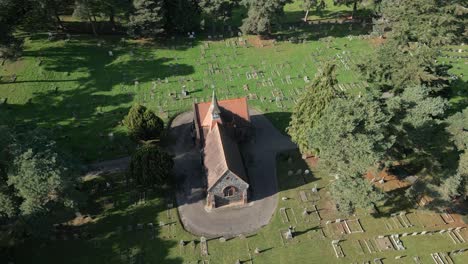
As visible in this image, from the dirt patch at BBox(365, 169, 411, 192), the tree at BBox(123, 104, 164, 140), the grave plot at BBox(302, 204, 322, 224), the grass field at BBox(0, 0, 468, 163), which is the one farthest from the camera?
the grass field at BBox(0, 0, 468, 163)

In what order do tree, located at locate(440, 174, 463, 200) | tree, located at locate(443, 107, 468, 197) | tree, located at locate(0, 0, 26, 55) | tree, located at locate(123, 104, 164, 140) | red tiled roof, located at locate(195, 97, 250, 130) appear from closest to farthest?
tree, located at locate(440, 174, 463, 200) → tree, located at locate(443, 107, 468, 197) → tree, located at locate(123, 104, 164, 140) → red tiled roof, located at locate(195, 97, 250, 130) → tree, located at locate(0, 0, 26, 55)

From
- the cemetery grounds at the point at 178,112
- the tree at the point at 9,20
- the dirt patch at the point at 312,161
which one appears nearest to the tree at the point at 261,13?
the cemetery grounds at the point at 178,112

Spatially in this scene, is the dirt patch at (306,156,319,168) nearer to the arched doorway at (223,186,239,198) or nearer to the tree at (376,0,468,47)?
the arched doorway at (223,186,239,198)

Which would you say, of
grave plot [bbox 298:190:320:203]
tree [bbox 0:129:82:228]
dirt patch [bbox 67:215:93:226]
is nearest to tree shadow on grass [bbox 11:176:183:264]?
dirt patch [bbox 67:215:93:226]

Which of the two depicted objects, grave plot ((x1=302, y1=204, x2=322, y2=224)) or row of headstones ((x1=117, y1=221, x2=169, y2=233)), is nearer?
row of headstones ((x1=117, y1=221, x2=169, y2=233))

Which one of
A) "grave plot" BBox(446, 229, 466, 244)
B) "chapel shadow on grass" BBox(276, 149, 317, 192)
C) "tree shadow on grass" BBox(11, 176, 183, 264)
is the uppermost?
"chapel shadow on grass" BBox(276, 149, 317, 192)

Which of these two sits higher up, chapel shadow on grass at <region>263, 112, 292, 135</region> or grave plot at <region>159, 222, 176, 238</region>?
chapel shadow on grass at <region>263, 112, 292, 135</region>
